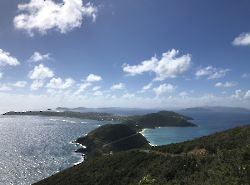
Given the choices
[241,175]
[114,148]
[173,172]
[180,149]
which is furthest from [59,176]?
[114,148]

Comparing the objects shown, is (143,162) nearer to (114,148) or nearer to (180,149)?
(180,149)

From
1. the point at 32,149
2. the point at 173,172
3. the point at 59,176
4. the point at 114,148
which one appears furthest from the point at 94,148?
the point at 173,172

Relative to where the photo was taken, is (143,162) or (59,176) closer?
(143,162)

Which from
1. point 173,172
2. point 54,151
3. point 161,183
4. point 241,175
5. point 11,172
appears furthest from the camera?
point 54,151

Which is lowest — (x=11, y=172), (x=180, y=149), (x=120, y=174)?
(x=11, y=172)

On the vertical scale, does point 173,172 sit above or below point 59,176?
above

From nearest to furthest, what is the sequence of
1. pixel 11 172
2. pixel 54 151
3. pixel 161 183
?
pixel 161 183 → pixel 11 172 → pixel 54 151
